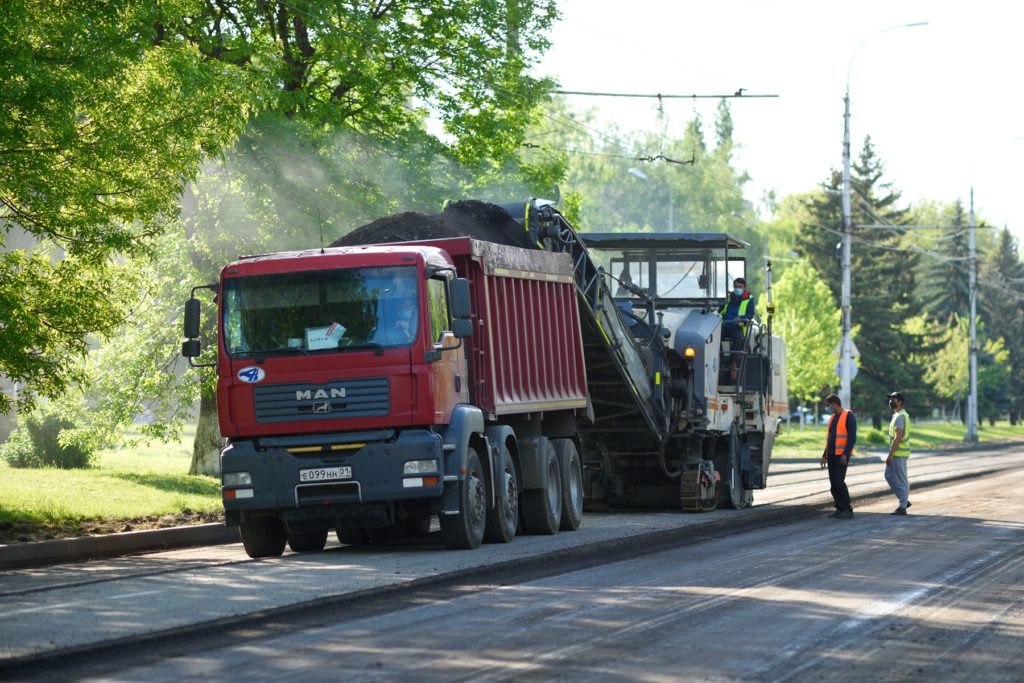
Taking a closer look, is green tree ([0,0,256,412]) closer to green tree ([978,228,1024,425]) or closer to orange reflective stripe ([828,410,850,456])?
orange reflective stripe ([828,410,850,456])

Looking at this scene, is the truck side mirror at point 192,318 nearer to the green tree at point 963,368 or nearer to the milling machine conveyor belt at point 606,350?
the milling machine conveyor belt at point 606,350

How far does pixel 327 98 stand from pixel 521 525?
42.7 ft

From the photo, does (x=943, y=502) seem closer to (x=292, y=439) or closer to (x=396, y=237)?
(x=396, y=237)

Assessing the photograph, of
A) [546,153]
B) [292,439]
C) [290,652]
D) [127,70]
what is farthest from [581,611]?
[546,153]

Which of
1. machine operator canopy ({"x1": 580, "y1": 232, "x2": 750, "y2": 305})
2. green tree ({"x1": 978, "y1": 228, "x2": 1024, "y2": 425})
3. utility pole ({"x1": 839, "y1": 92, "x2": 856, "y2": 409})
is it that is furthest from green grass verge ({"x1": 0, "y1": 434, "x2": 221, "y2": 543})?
green tree ({"x1": 978, "y1": 228, "x2": 1024, "y2": 425})

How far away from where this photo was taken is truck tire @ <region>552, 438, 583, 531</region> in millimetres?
19531

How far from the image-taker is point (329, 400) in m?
15.9

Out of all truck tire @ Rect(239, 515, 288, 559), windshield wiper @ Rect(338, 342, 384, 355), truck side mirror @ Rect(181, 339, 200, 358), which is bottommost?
truck tire @ Rect(239, 515, 288, 559)

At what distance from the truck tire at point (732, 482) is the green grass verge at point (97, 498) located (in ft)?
24.6

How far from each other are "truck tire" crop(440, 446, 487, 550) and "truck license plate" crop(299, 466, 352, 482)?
1053 mm

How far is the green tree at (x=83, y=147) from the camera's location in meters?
16.9

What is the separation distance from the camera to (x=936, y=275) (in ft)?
370

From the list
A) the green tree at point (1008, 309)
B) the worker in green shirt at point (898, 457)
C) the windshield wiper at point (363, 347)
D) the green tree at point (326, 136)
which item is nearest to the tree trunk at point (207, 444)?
the green tree at point (326, 136)

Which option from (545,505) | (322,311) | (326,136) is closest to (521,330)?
(545,505)
